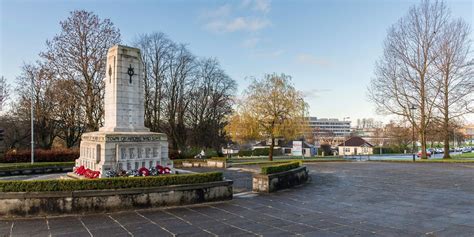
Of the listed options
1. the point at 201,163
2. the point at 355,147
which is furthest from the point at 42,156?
the point at 355,147

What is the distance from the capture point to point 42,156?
29297 millimetres

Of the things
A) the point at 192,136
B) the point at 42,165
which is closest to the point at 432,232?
the point at 42,165

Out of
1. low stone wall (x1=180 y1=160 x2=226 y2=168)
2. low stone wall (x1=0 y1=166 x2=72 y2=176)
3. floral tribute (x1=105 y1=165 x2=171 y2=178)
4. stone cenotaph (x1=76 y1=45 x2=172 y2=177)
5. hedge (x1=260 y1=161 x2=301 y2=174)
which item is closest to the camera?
floral tribute (x1=105 y1=165 x2=171 y2=178)

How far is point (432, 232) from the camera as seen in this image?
25.7 feet

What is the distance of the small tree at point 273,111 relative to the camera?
31547 mm

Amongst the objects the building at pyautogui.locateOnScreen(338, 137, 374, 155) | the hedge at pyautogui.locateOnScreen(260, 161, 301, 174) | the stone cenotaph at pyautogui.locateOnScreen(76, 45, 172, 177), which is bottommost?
the building at pyautogui.locateOnScreen(338, 137, 374, 155)

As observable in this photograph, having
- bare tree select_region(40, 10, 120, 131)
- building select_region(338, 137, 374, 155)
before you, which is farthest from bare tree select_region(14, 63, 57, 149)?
building select_region(338, 137, 374, 155)

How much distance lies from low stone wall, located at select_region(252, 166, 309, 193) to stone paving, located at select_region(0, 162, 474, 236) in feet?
2.39

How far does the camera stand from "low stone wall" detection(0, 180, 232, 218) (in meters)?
9.43

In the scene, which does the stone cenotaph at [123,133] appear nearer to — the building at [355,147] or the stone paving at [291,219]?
the stone paving at [291,219]

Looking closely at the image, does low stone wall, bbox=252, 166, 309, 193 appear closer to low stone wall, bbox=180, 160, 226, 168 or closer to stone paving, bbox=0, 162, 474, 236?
stone paving, bbox=0, 162, 474, 236

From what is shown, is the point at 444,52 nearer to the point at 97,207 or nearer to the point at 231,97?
the point at 231,97

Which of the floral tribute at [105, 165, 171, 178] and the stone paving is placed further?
the floral tribute at [105, 165, 171, 178]

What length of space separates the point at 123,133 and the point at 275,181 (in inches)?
278
